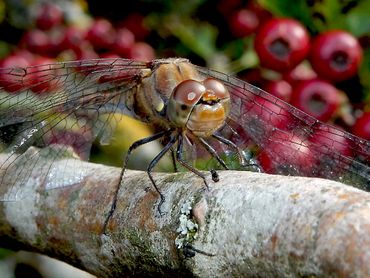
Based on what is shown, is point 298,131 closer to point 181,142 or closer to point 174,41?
point 181,142

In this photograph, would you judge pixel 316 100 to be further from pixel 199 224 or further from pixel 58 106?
pixel 199 224

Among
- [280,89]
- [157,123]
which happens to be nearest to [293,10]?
[280,89]

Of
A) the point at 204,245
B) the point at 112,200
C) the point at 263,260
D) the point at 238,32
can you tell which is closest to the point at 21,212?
the point at 112,200

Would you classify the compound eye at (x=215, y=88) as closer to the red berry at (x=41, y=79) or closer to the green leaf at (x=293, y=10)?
the red berry at (x=41, y=79)

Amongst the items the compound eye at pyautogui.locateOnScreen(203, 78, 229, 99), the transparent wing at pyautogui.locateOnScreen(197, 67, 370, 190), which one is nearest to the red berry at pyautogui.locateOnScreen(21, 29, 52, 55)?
the transparent wing at pyautogui.locateOnScreen(197, 67, 370, 190)

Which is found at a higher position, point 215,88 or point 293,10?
point 293,10

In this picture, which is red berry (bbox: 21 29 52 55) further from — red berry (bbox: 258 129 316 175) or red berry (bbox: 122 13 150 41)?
red berry (bbox: 258 129 316 175)
